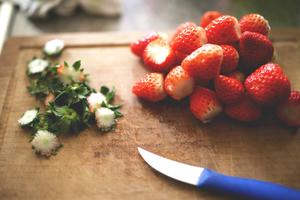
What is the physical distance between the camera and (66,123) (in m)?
0.94

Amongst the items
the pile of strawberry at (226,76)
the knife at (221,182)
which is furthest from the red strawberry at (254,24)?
the knife at (221,182)

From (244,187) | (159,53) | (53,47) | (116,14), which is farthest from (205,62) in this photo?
(116,14)

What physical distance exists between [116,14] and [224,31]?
24.7 inches

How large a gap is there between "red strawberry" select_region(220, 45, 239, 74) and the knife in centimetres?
27

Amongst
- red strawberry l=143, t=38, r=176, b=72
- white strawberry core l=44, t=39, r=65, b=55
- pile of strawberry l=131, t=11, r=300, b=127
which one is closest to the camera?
pile of strawberry l=131, t=11, r=300, b=127

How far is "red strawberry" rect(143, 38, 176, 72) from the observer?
1.01m

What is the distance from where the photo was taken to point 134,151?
3.05ft

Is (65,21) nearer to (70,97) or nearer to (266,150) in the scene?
(70,97)

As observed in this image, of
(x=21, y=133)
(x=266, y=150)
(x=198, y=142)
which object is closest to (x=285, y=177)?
(x=266, y=150)

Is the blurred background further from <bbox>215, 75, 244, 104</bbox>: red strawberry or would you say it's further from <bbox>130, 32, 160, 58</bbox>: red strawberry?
<bbox>215, 75, 244, 104</bbox>: red strawberry

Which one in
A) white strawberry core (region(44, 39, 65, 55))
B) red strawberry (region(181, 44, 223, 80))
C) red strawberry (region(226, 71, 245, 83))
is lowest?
white strawberry core (region(44, 39, 65, 55))

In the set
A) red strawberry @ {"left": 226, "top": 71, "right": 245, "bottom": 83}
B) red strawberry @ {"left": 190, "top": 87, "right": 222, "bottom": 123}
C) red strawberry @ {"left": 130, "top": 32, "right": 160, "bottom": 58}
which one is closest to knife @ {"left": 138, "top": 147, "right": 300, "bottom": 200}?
red strawberry @ {"left": 190, "top": 87, "right": 222, "bottom": 123}

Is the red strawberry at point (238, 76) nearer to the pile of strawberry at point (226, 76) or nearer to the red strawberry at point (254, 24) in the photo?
the pile of strawberry at point (226, 76)

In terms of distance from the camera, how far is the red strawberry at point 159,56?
1.01 m
